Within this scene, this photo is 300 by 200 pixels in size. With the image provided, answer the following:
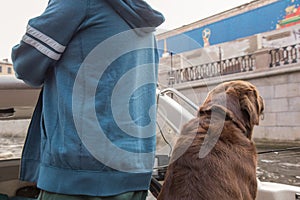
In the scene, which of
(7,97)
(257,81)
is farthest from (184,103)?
(257,81)

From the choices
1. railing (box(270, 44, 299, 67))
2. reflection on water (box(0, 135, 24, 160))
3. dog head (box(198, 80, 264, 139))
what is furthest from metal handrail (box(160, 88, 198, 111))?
railing (box(270, 44, 299, 67))

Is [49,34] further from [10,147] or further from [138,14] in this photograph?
[10,147]

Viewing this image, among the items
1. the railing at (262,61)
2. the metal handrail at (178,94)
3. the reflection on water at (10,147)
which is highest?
the railing at (262,61)

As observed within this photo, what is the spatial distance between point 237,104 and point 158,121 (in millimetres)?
848

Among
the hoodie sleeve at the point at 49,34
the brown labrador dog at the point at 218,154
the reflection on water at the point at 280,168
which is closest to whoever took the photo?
the hoodie sleeve at the point at 49,34

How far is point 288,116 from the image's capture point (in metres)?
10.2

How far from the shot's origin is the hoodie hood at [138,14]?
110 cm

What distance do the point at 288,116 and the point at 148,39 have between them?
9981mm

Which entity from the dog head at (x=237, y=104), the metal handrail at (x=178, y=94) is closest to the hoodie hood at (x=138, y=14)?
the dog head at (x=237, y=104)

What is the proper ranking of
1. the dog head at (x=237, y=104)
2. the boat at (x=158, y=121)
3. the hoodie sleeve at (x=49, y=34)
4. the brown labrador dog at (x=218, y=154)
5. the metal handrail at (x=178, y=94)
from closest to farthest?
the hoodie sleeve at (x=49, y=34)
the brown labrador dog at (x=218, y=154)
the boat at (x=158, y=121)
the dog head at (x=237, y=104)
the metal handrail at (x=178, y=94)

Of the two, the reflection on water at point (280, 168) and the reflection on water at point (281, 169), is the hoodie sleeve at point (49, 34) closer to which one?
the reflection on water at point (280, 168)

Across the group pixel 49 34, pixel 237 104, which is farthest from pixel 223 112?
pixel 49 34

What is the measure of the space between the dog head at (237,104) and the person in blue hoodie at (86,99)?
35.4 inches

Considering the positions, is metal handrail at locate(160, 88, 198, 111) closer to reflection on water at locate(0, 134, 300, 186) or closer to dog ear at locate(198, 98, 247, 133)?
dog ear at locate(198, 98, 247, 133)
